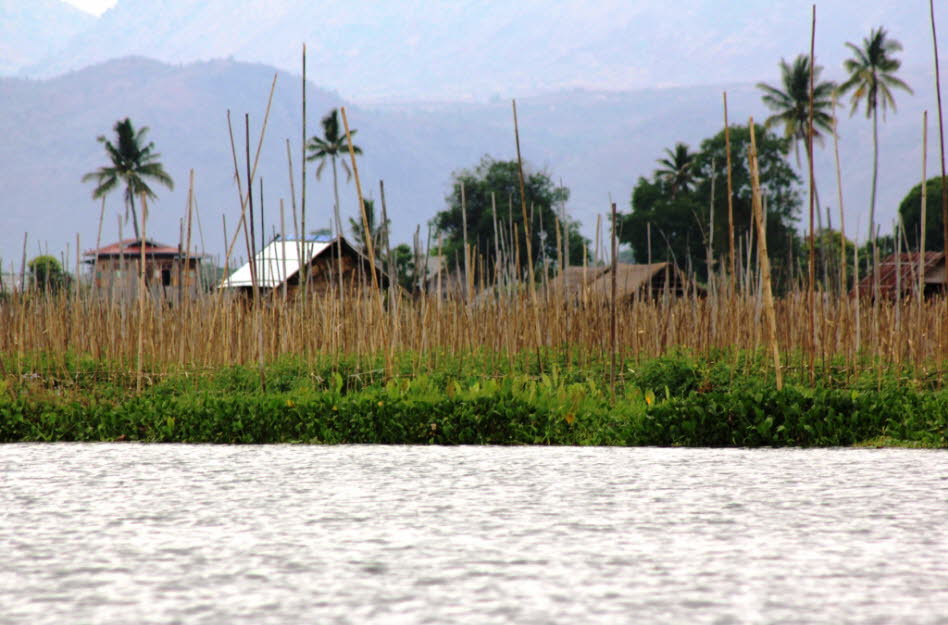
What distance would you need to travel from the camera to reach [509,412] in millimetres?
5496

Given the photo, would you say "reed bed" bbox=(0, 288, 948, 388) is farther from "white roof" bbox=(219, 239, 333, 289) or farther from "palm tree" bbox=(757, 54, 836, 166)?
"palm tree" bbox=(757, 54, 836, 166)

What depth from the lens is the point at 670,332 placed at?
8.09 meters

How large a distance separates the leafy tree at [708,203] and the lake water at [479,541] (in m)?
27.1

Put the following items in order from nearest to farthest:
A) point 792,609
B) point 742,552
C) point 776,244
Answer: point 792,609 → point 742,552 → point 776,244

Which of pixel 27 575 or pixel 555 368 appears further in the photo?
pixel 555 368

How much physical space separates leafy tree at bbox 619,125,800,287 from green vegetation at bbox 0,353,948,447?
81.6 ft

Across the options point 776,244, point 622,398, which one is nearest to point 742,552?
point 622,398

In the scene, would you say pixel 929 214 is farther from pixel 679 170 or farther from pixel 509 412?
pixel 509 412

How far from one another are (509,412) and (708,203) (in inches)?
1138

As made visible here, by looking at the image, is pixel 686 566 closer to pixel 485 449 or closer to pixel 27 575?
pixel 27 575

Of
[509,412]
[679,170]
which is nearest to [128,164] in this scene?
[679,170]

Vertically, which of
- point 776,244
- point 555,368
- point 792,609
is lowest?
point 792,609

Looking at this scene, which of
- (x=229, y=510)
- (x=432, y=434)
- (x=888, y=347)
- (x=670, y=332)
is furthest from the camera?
(x=670, y=332)

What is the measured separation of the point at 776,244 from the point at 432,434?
27484 millimetres
